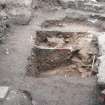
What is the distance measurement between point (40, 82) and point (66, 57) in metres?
1.85

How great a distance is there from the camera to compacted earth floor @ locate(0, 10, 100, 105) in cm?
741

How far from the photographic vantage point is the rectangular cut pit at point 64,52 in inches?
374

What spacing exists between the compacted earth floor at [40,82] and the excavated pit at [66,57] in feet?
1.19

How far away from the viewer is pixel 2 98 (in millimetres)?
7020

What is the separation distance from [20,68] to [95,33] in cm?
290

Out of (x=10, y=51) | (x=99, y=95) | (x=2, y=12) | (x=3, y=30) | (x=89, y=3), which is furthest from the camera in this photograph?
(x=89, y=3)

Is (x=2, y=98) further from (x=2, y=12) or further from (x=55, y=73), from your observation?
(x=2, y=12)

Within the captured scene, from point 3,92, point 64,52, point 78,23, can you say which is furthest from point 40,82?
point 78,23

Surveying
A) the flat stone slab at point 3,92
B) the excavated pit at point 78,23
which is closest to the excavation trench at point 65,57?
the excavated pit at point 78,23

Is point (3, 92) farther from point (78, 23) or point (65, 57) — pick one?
Answer: point (78, 23)

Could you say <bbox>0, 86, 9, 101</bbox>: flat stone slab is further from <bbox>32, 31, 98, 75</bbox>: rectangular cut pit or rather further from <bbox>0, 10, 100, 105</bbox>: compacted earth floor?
<bbox>32, 31, 98, 75</bbox>: rectangular cut pit

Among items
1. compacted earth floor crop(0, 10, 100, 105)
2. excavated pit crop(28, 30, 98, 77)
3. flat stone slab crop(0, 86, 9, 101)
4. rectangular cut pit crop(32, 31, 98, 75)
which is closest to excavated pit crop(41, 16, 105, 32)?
rectangular cut pit crop(32, 31, 98, 75)

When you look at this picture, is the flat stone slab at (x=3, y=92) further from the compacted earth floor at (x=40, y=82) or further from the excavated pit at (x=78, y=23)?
the excavated pit at (x=78, y=23)

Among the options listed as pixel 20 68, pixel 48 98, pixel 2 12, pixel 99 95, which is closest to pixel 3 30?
pixel 2 12
